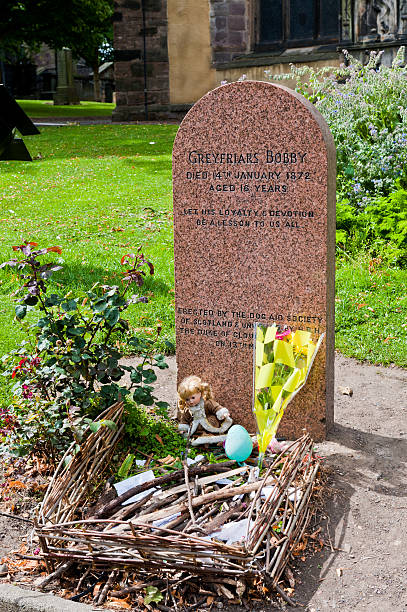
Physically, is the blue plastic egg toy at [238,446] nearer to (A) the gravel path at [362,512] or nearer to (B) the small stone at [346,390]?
(A) the gravel path at [362,512]

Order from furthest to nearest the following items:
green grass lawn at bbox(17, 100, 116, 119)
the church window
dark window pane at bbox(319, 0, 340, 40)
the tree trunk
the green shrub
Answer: the tree trunk
green grass lawn at bbox(17, 100, 116, 119)
the church window
dark window pane at bbox(319, 0, 340, 40)
the green shrub

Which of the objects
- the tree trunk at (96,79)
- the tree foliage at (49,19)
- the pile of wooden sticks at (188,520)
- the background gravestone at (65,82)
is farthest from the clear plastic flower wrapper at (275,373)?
the tree trunk at (96,79)

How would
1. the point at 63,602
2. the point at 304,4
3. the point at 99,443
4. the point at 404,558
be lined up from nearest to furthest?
1. the point at 63,602
2. the point at 404,558
3. the point at 99,443
4. the point at 304,4

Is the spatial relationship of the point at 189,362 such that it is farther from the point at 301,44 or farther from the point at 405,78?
the point at 301,44

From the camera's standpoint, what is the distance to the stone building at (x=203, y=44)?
17281mm

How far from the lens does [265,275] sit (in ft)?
13.8

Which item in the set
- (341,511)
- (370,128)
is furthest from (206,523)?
(370,128)

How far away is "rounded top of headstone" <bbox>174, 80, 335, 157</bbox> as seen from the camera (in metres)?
3.90

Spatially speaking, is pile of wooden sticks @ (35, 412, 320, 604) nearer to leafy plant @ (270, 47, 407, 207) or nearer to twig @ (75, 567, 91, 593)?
twig @ (75, 567, 91, 593)

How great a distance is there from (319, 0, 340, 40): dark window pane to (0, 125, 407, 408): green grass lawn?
4.73m

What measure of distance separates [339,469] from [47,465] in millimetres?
1638

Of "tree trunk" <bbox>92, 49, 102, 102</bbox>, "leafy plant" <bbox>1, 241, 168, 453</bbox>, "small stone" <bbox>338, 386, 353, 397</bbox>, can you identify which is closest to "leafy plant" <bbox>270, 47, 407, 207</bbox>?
"small stone" <bbox>338, 386, 353, 397</bbox>

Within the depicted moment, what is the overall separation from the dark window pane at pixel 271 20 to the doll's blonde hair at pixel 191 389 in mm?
15431

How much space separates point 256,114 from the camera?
4.01m
